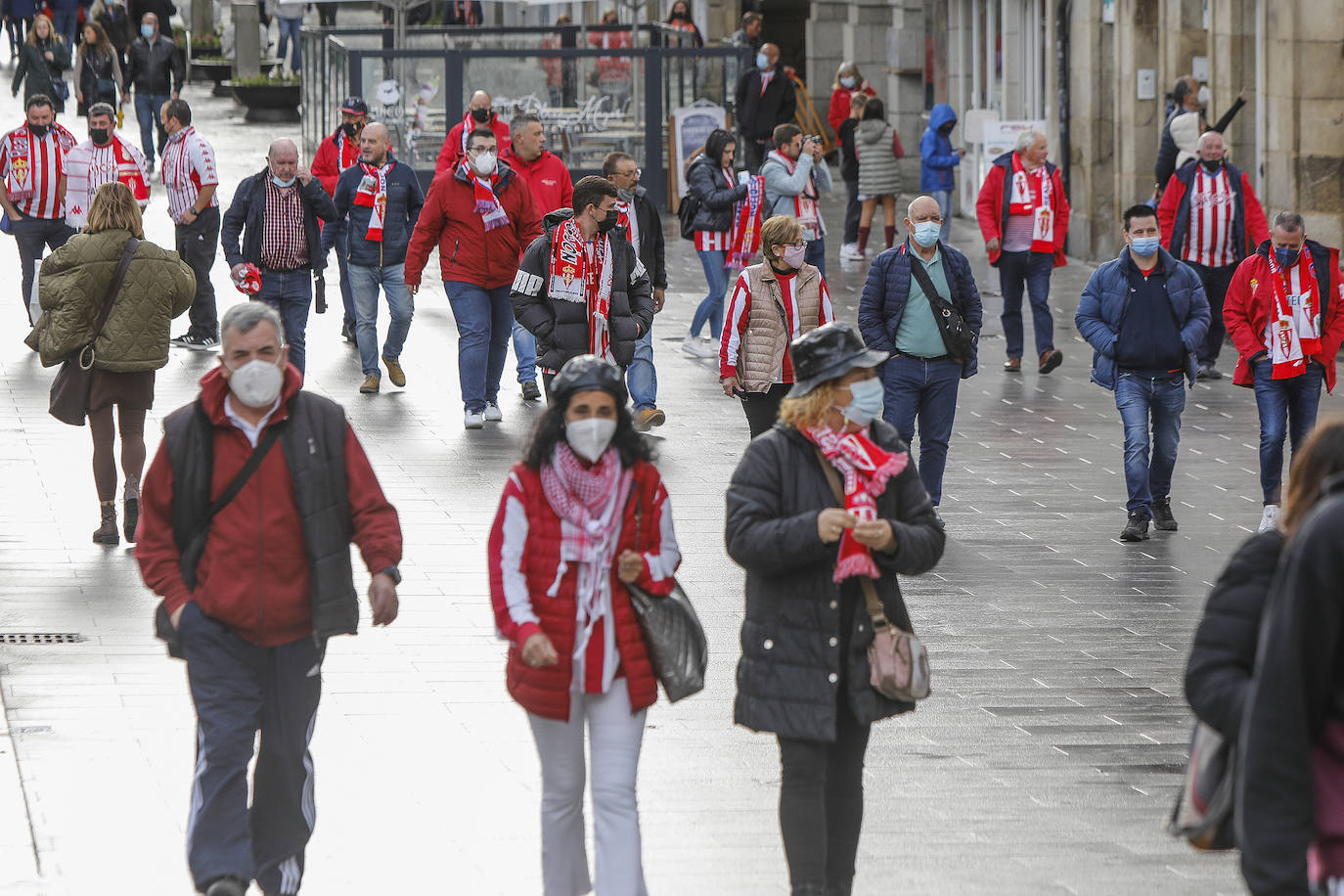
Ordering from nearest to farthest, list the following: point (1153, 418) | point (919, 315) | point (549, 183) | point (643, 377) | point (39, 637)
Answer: point (39, 637) → point (919, 315) → point (1153, 418) → point (643, 377) → point (549, 183)

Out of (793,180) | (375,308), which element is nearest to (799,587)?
(375,308)

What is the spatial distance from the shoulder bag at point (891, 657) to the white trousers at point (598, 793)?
58 centimetres

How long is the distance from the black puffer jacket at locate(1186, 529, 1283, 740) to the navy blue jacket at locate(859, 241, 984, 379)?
274 inches

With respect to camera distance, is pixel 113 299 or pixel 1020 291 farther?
pixel 1020 291

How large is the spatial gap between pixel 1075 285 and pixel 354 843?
50.6 feet

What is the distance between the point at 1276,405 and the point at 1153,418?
62 centimetres

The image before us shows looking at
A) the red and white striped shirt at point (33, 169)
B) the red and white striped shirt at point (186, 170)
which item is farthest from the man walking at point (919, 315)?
the red and white striped shirt at point (33, 169)

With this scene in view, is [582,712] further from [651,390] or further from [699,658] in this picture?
[651,390]

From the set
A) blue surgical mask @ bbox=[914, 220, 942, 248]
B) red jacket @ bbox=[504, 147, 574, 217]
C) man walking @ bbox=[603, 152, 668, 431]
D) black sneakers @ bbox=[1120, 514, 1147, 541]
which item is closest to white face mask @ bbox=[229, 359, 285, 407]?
blue surgical mask @ bbox=[914, 220, 942, 248]

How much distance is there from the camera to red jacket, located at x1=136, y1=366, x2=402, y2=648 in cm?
561

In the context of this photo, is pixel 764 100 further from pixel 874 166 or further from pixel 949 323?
pixel 949 323

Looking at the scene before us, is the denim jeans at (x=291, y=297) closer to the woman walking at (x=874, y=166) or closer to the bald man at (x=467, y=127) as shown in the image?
the bald man at (x=467, y=127)

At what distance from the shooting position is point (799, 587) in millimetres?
5516

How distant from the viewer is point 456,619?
9125 millimetres
